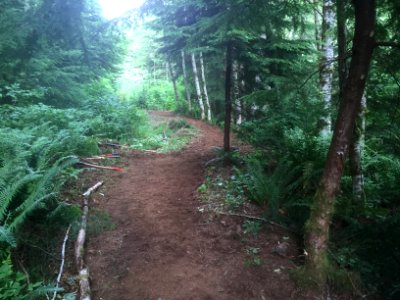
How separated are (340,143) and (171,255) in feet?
9.84

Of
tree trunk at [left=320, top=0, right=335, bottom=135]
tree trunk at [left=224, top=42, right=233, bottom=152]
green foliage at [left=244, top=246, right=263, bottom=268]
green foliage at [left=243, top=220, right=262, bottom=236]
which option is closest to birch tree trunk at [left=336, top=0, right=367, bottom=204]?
green foliage at [left=243, top=220, right=262, bottom=236]

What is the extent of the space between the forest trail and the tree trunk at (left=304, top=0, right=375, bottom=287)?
50cm

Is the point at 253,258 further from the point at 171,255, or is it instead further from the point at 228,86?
the point at 228,86

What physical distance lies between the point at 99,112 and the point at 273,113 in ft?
27.0

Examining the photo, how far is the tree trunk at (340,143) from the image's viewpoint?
3.88m

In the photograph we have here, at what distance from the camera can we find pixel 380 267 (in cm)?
429

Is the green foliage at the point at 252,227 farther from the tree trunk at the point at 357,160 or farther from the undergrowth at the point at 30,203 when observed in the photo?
the undergrowth at the point at 30,203

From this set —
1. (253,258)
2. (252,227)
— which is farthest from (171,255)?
(252,227)

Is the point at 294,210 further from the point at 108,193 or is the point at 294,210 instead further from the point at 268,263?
the point at 108,193

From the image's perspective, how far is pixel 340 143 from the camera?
13.4 feet

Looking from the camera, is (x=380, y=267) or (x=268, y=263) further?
(x=268, y=263)

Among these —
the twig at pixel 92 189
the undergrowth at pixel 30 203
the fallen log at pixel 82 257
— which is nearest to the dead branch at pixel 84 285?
the fallen log at pixel 82 257

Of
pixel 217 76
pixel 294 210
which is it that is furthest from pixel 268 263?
pixel 217 76

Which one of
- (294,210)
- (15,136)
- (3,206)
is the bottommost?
(294,210)
